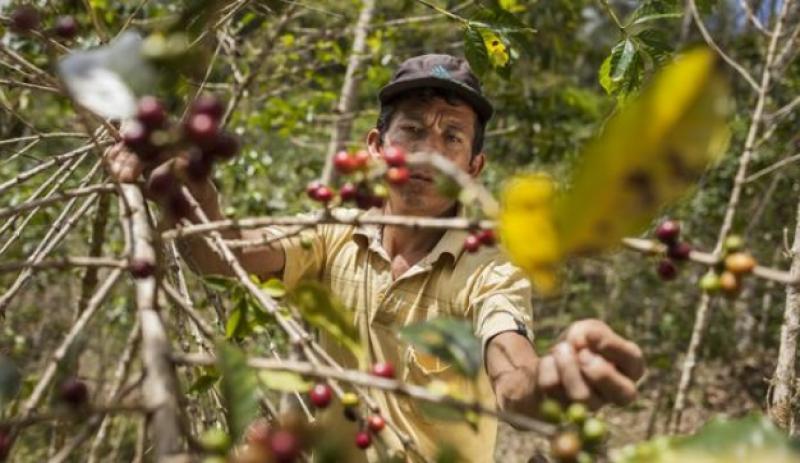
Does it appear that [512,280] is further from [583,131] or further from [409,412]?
[583,131]

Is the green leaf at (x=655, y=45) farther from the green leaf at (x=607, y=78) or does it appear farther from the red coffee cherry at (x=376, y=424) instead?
the red coffee cherry at (x=376, y=424)

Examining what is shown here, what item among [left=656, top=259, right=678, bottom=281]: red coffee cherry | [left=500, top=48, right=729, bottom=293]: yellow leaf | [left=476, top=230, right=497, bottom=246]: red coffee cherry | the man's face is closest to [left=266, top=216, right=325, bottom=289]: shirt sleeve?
the man's face

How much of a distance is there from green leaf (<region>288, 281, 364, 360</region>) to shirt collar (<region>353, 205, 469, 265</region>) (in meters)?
0.81

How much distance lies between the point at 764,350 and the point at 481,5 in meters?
6.72

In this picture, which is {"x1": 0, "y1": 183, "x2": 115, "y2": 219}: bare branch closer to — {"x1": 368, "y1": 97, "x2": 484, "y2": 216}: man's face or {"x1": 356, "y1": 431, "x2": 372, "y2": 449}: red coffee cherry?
{"x1": 356, "y1": 431, "x2": 372, "y2": 449}: red coffee cherry

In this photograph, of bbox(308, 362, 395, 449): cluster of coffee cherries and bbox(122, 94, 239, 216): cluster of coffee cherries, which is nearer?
bbox(122, 94, 239, 216): cluster of coffee cherries

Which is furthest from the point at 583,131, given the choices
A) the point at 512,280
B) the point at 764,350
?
the point at 512,280

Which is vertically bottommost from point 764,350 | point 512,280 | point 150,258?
point 764,350

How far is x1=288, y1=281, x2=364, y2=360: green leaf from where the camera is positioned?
0.98 metres

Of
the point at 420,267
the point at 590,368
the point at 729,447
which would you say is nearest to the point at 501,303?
the point at 420,267

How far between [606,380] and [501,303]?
64cm

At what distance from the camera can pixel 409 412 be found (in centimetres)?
183

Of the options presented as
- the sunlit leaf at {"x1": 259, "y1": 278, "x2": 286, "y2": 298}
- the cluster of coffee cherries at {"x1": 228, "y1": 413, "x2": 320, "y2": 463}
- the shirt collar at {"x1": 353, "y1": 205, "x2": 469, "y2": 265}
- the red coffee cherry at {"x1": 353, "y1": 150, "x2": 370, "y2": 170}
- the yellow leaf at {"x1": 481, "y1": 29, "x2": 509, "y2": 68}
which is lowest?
the cluster of coffee cherries at {"x1": 228, "y1": 413, "x2": 320, "y2": 463}

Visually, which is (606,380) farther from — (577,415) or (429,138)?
(429,138)
